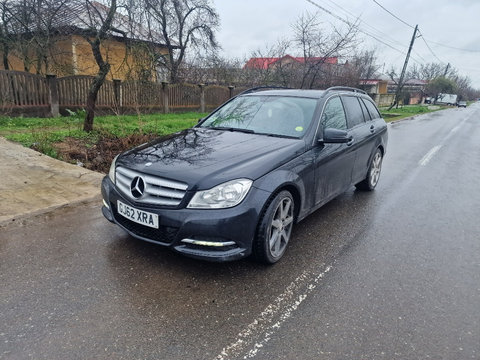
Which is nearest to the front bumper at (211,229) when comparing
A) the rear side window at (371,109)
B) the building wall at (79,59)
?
the rear side window at (371,109)

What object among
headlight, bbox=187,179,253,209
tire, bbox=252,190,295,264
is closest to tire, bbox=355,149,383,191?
tire, bbox=252,190,295,264

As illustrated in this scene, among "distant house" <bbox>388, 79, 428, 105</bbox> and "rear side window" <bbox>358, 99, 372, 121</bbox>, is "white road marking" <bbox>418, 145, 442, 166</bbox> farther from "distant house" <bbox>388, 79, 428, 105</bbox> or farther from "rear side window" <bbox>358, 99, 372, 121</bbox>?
"distant house" <bbox>388, 79, 428, 105</bbox>

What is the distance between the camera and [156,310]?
2557 mm

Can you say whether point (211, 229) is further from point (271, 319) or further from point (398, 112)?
point (398, 112)

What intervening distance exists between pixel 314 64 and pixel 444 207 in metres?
13.2

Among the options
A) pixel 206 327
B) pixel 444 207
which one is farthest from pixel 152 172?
pixel 444 207

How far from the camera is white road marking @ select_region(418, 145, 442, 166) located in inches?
331

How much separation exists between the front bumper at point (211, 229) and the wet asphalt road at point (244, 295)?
0.34 m

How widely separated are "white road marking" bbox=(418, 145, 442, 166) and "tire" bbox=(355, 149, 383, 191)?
9.70 feet

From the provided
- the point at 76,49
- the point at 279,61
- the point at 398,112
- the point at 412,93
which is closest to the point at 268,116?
the point at 279,61

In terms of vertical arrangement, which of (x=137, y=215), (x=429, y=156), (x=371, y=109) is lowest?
(x=429, y=156)

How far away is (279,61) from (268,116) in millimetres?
16125

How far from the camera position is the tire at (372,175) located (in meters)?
5.61

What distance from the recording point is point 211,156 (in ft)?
10.4
